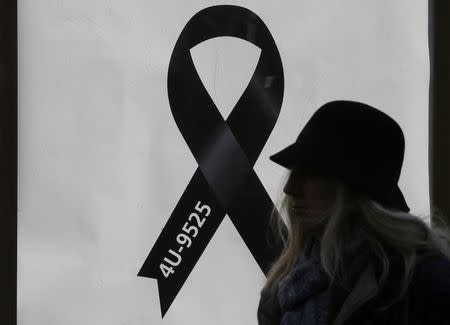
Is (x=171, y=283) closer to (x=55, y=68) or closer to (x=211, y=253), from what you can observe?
(x=211, y=253)

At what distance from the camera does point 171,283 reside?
2730mm

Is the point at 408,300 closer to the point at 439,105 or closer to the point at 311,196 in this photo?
the point at 311,196

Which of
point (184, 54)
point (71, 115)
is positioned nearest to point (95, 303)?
point (71, 115)

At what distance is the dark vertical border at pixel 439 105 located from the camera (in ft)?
9.75

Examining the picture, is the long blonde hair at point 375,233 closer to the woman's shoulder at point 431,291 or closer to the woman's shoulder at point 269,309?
the woman's shoulder at point 431,291

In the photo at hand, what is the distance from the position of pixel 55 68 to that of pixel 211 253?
72 cm

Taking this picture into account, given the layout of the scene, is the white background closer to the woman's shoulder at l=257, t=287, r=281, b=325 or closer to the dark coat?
the woman's shoulder at l=257, t=287, r=281, b=325

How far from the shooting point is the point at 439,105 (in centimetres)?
299
